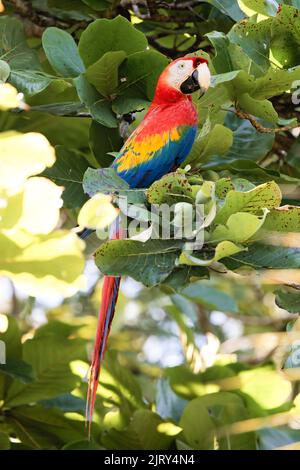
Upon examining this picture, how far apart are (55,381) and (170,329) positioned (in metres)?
1.43

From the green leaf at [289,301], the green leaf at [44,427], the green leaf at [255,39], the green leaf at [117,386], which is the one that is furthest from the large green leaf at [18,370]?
the green leaf at [255,39]

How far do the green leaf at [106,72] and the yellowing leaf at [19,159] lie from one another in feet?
0.48

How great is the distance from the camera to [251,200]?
2.67 ft

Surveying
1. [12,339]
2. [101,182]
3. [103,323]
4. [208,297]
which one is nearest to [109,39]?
[101,182]

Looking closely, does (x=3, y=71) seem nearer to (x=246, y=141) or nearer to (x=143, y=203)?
(x=143, y=203)

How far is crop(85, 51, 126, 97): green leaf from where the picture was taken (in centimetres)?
101

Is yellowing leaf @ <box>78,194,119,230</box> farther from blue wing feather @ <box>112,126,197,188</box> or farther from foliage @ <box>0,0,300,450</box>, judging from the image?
blue wing feather @ <box>112,126,197,188</box>

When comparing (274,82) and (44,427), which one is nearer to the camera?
(274,82)

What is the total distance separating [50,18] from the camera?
4.57ft

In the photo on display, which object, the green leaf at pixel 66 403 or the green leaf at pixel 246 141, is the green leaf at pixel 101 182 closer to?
the green leaf at pixel 246 141

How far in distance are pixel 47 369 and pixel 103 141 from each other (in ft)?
1.46

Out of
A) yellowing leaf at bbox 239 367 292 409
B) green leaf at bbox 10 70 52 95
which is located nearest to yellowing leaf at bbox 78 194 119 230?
green leaf at bbox 10 70 52 95

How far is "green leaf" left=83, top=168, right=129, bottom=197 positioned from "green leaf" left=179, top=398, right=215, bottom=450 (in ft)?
1.95

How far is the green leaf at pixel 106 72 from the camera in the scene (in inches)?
39.9
